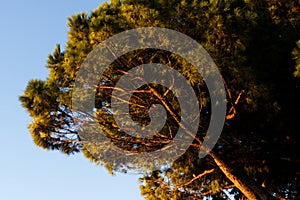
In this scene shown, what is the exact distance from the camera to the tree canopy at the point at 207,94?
7.60 meters

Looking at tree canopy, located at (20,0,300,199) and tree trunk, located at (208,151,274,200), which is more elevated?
tree canopy, located at (20,0,300,199)

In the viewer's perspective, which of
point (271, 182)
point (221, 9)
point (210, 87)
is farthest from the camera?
point (271, 182)

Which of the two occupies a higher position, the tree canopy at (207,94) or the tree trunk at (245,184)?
the tree canopy at (207,94)

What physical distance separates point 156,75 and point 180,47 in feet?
3.03

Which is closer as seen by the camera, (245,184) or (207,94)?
(245,184)

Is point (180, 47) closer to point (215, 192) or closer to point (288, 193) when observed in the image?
point (215, 192)

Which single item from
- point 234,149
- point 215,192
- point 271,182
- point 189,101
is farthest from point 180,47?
point 271,182

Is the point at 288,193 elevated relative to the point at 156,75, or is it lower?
lower

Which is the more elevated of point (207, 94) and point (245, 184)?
point (207, 94)

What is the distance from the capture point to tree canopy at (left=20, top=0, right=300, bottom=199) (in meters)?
7.60

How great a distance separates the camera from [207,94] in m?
8.61

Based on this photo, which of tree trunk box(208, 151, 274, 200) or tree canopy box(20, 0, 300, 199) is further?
tree trunk box(208, 151, 274, 200)

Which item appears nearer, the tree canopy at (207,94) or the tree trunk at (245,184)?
the tree canopy at (207,94)

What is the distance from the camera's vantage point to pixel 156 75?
8.16 metres
